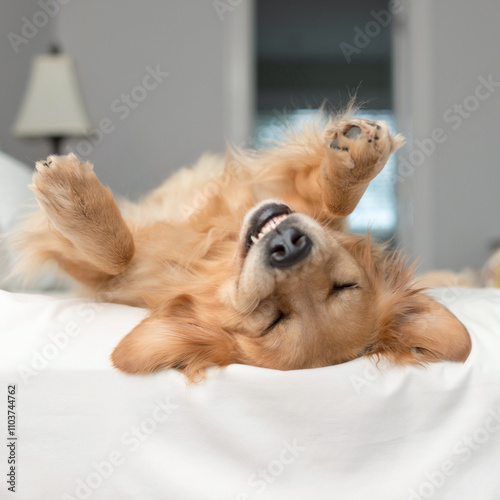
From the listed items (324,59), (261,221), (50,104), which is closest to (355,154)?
(261,221)

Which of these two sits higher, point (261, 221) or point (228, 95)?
point (261, 221)

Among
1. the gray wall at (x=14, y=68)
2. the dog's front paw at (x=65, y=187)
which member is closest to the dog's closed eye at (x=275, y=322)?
the dog's front paw at (x=65, y=187)

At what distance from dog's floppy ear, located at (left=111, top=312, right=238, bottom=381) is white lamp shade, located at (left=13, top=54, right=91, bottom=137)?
2.80 m

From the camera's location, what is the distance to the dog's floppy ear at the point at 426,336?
1.15 m

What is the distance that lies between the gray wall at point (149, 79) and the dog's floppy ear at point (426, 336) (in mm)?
4026

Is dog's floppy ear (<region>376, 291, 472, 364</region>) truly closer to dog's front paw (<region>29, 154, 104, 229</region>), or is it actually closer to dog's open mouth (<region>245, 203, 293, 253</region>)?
dog's open mouth (<region>245, 203, 293, 253</region>)

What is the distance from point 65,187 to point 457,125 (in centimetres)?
468

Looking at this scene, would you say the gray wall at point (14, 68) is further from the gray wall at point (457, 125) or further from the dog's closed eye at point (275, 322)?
the gray wall at point (457, 125)

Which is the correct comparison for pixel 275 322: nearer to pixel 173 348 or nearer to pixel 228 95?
pixel 173 348

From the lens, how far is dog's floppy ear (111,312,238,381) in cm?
108

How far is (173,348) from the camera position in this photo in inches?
44.8

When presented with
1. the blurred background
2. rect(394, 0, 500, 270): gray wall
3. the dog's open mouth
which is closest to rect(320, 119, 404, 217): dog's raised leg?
the dog's open mouth

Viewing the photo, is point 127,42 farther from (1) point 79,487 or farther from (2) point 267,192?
(1) point 79,487

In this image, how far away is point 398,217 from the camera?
563 centimetres
